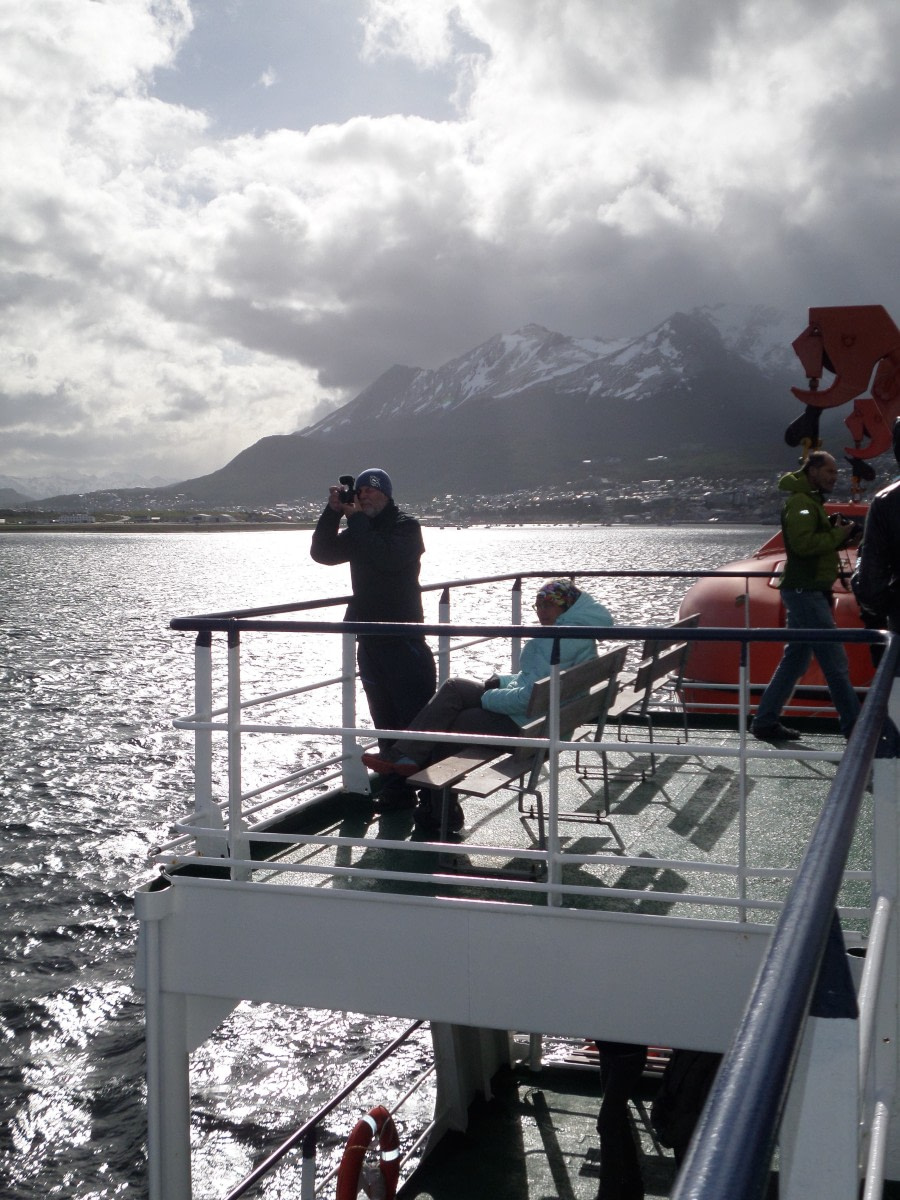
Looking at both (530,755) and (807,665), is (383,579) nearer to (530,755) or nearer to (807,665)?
(530,755)

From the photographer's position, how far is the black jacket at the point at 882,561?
4.77 meters

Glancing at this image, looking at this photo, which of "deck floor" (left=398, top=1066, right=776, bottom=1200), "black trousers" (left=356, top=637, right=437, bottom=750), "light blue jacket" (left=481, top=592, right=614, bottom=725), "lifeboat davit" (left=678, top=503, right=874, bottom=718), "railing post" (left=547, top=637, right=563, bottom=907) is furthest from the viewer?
"lifeboat davit" (left=678, top=503, right=874, bottom=718)

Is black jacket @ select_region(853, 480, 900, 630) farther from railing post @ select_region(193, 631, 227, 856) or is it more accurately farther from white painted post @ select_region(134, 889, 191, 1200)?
white painted post @ select_region(134, 889, 191, 1200)

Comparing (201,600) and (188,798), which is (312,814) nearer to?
(188,798)

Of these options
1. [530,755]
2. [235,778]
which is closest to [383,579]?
[530,755]

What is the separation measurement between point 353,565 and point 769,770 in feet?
11.8

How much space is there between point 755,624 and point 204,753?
846 cm

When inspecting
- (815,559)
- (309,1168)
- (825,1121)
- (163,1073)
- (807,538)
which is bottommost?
(309,1168)

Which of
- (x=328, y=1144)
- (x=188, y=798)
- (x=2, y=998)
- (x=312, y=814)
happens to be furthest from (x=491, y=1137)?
(x=188, y=798)

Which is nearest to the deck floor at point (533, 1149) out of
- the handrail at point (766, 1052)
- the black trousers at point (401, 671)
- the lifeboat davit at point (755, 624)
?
the black trousers at point (401, 671)

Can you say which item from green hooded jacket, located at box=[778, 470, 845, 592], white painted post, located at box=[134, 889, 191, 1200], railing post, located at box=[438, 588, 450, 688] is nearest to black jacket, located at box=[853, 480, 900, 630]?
green hooded jacket, located at box=[778, 470, 845, 592]

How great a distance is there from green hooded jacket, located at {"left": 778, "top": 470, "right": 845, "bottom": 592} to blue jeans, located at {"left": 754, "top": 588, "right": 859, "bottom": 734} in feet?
0.37

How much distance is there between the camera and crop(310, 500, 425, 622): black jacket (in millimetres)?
6621

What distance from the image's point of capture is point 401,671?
22.6 ft
